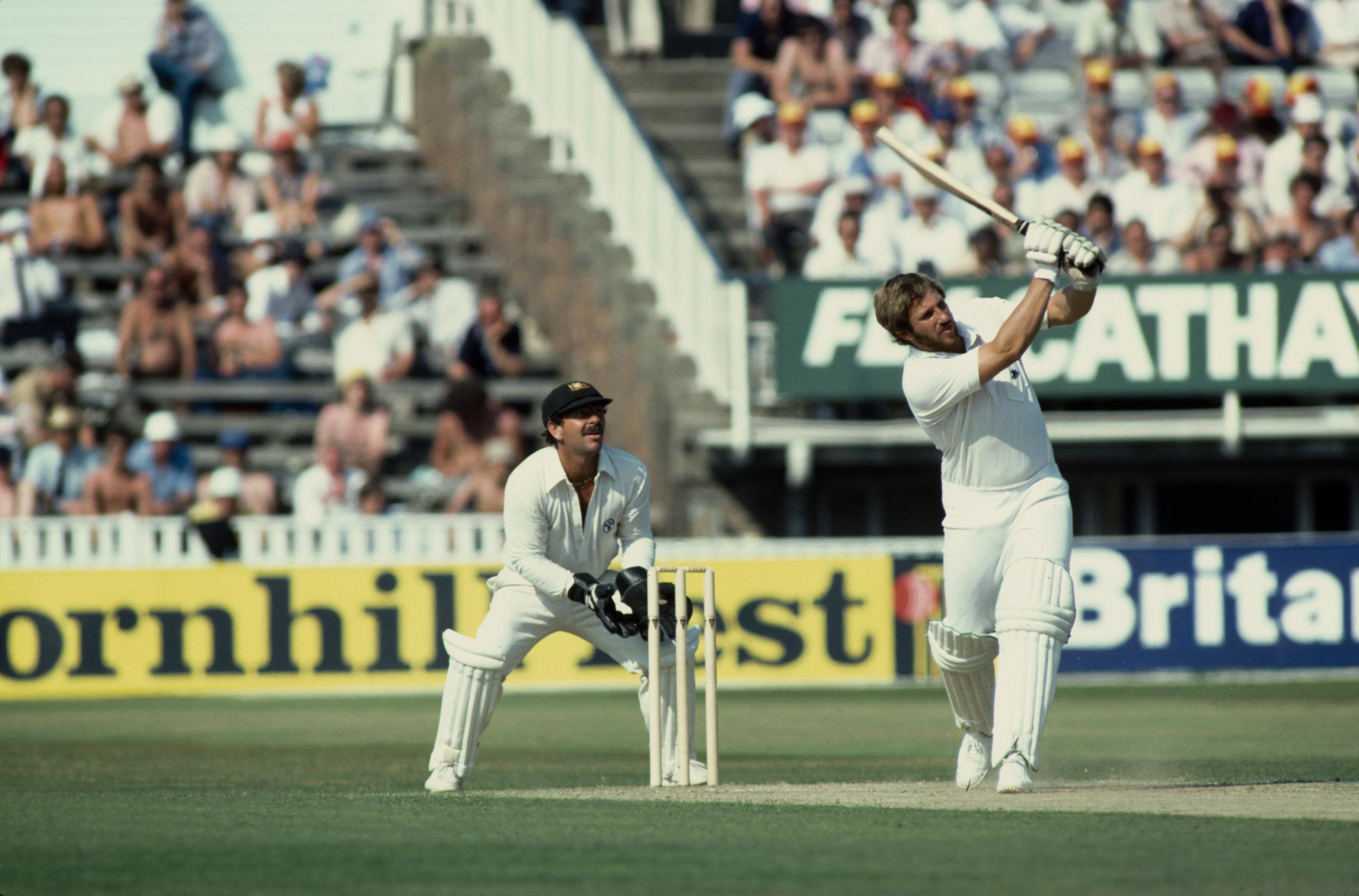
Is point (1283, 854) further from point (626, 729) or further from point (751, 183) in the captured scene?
point (751, 183)

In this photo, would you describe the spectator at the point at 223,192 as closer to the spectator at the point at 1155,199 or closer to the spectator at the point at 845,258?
the spectator at the point at 845,258

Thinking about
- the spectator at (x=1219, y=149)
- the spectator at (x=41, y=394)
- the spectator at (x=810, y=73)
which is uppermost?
the spectator at (x=810, y=73)

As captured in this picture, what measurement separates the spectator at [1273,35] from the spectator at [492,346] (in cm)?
717

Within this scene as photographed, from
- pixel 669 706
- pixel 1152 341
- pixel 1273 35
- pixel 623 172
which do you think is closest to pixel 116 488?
pixel 623 172

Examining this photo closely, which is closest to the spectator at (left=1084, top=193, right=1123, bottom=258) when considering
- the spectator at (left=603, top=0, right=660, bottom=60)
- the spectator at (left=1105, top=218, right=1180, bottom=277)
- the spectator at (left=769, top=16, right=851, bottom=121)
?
the spectator at (left=1105, top=218, right=1180, bottom=277)

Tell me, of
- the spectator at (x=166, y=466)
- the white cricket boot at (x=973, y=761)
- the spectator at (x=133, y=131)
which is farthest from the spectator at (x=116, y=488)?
the white cricket boot at (x=973, y=761)

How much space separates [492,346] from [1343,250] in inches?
274

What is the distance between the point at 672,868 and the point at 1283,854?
1632 mm

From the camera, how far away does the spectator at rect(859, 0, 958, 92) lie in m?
18.5

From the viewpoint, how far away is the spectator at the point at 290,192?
1945 centimetres

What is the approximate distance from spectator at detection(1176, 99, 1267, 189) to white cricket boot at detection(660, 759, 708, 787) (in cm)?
1066

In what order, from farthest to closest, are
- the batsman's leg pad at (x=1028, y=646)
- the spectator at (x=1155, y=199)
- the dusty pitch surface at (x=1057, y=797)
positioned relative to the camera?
the spectator at (x=1155, y=199)
the batsman's leg pad at (x=1028, y=646)
the dusty pitch surface at (x=1057, y=797)

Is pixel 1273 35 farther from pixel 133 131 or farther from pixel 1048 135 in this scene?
pixel 133 131

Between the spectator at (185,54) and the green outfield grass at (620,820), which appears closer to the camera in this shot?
the green outfield grass at (620,820)
